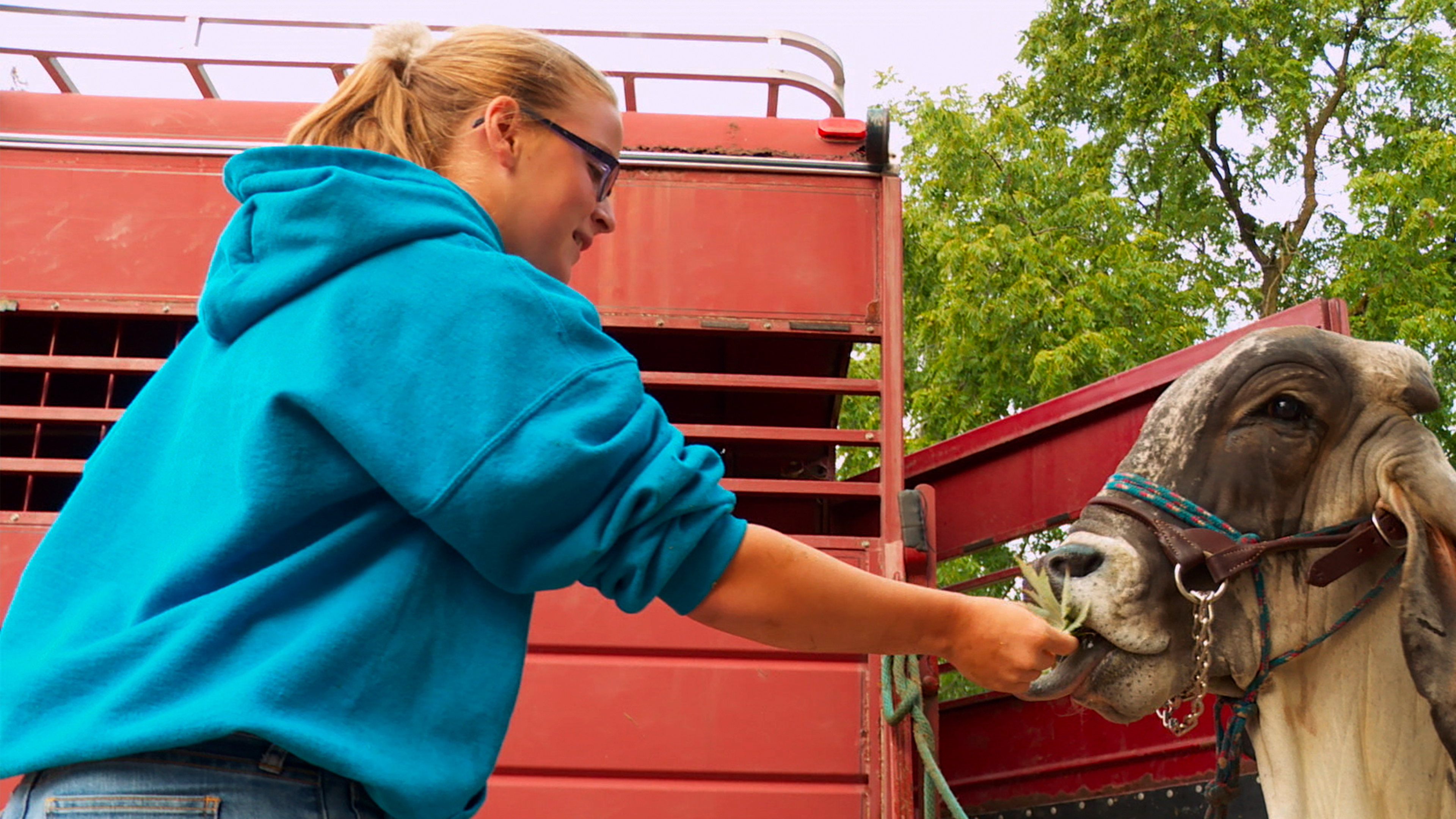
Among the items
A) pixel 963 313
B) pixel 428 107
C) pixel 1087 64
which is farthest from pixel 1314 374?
pixel 1087 64

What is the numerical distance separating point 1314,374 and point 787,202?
2.38 metres

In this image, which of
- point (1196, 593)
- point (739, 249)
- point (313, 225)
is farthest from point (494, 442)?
point (739, 249)

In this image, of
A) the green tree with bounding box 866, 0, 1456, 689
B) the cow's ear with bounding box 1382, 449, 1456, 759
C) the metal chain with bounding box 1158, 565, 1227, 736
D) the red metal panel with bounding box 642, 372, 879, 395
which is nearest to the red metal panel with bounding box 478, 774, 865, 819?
the red metal panel with bounding box 642, 372, 879, 395

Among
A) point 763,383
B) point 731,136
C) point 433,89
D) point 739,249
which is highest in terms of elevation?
point 731,136

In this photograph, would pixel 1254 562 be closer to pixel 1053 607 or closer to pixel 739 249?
pixel 1053 607

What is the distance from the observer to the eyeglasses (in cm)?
195

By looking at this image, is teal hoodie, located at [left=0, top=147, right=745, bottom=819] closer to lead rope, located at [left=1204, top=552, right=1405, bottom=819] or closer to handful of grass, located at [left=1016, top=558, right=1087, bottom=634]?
handful of grass, located at [left=1016, top=558, right=1087, bottom=634]

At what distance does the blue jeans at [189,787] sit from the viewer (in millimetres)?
1427

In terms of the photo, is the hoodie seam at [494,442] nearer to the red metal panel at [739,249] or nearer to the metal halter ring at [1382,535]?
the metal halter ring at [1382,535]

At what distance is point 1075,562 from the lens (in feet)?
9.46

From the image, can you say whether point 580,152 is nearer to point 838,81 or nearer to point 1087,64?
point 838,81

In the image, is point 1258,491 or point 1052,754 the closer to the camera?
point 1258,491

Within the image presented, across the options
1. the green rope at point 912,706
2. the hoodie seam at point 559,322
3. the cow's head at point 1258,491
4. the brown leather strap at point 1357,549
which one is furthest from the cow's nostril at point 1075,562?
the hoodie seam at point 559,322

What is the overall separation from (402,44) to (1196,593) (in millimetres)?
1914
